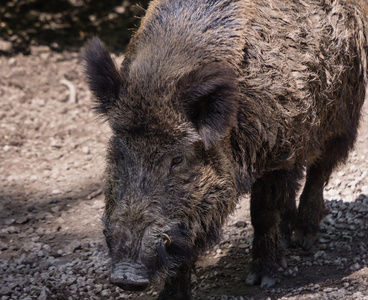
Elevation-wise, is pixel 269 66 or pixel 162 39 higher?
pixel 162 39

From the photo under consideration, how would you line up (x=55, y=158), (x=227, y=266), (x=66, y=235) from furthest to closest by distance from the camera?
(x=55, y=158), (x=66, y=235), (x=227, y=266)

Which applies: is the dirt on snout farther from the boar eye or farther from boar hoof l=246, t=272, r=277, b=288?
the boar eye

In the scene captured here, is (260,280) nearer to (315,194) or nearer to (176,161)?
(315,194)

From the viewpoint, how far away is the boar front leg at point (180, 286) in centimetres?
420

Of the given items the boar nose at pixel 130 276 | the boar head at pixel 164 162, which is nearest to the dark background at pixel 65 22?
the boar head at pixel 164 162

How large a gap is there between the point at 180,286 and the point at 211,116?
142 cm

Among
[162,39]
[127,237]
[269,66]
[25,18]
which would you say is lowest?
[25,18]

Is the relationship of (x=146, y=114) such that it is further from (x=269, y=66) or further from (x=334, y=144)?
(x=334, y=144)

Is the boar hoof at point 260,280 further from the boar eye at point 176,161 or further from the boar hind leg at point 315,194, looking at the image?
the boar eye at point 176,161

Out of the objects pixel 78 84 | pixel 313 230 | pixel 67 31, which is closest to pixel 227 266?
pixel 313 230

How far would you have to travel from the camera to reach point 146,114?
3.41 metres

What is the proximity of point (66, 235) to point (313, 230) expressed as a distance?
2.34 metres

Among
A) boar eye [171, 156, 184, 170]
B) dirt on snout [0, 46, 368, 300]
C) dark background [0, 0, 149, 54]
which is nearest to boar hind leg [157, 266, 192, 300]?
dirt on snout [0, 46, 368, 300]

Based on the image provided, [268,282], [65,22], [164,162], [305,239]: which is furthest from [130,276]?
[65,22]
